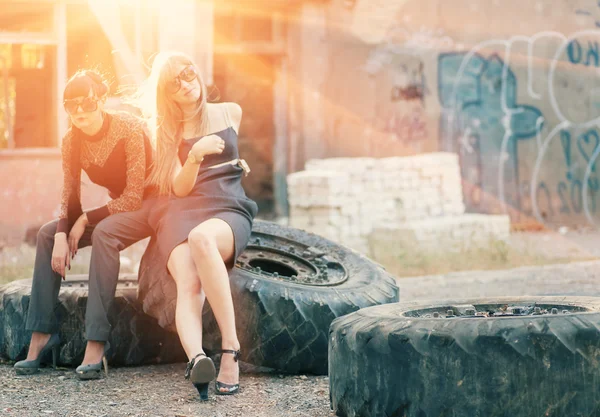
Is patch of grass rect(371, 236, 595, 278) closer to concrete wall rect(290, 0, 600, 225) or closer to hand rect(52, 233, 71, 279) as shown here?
concrete wall rect(290, 0, 600, 225)

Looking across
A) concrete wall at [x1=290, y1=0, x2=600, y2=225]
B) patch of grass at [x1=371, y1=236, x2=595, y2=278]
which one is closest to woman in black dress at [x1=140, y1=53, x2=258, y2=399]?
patch of grass at [x1=371, y1=236, x2=595, y2=278]

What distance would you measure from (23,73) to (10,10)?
68 cm

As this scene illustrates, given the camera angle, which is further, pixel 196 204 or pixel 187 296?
pixel 196 204

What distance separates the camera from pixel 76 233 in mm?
5238

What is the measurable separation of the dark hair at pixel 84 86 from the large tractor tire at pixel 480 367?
2011 millimetres

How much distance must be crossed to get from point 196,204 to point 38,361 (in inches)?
43.8

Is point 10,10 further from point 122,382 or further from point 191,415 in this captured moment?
point 191,415

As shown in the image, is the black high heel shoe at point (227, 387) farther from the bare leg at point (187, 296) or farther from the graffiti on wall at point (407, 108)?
the graffiti on wall at point (407, 108)

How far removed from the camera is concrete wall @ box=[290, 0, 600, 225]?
1317 centimetres

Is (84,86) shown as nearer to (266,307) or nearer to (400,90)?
(266,307)

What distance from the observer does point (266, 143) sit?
550 inches

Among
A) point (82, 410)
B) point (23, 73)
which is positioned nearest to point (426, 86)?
point (23, 73)

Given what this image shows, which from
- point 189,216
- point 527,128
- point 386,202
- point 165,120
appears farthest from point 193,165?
point 527,128

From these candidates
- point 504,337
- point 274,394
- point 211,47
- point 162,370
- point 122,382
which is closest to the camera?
point 504,337
